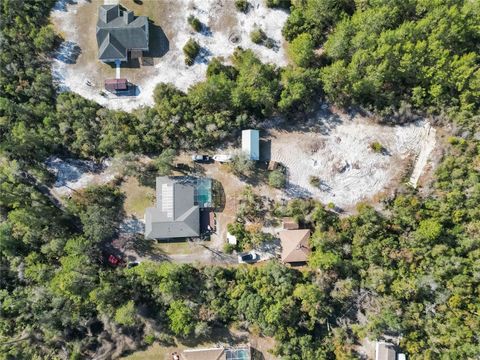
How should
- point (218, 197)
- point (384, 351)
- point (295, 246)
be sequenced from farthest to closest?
point (218, 197), point (295, 246), point (384, 351)

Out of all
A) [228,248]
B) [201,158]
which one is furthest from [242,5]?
[228,248]

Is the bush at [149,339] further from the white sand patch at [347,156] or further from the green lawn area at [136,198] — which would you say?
the white sand patch at [347,156]

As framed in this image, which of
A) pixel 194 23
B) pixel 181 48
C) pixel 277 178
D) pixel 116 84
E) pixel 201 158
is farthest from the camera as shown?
pixel 181 48

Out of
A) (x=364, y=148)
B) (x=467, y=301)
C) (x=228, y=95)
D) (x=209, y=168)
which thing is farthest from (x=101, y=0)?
Result: (x=467, y=301)

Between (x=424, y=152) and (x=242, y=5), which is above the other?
(x=242, y=5)

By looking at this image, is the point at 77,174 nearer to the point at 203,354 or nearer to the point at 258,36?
the point at 203,354

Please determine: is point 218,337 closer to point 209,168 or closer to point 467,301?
point 209,168

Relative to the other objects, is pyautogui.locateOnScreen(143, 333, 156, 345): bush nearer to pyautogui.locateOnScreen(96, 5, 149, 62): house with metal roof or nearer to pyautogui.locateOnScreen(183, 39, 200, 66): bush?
pyautogui.locateOnScreen(183, 39, 200, 66): bush
